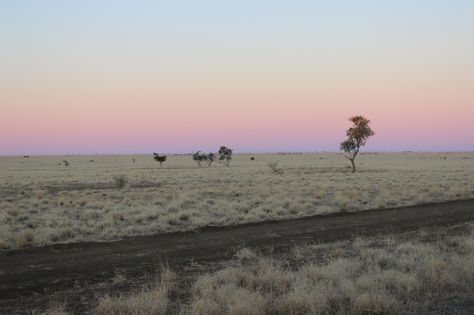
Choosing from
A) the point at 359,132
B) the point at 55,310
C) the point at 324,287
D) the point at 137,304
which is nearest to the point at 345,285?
the point at 324,287

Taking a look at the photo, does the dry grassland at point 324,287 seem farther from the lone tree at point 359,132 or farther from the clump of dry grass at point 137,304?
the lone tree at point 359,132

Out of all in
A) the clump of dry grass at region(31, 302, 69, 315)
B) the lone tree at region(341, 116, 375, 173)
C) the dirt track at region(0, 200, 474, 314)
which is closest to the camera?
the clump of dry grass at region(31, 302, 69, 315)

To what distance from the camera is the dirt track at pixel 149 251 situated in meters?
10.5

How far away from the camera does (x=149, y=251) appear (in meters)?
14.8

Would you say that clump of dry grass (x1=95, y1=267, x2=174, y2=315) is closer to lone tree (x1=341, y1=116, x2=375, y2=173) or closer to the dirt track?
the dirt track

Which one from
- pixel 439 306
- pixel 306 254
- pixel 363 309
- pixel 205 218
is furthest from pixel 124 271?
pixel 205 218

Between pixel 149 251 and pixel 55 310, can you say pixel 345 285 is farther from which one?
pixel 149 251

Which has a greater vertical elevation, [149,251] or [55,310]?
[55,310]

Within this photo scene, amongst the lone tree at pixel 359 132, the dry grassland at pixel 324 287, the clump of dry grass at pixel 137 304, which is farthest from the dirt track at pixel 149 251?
the lone tree at pixel 359 132

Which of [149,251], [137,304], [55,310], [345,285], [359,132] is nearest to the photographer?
[55,310]

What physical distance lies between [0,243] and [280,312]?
35.1ft

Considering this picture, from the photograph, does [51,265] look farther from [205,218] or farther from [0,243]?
[205,218]

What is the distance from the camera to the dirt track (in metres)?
10.5

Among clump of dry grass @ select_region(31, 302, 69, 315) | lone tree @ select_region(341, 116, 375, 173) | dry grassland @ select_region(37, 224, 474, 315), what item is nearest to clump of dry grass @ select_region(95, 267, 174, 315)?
dry grassland @ select_region(37, 224, 474, 315)
